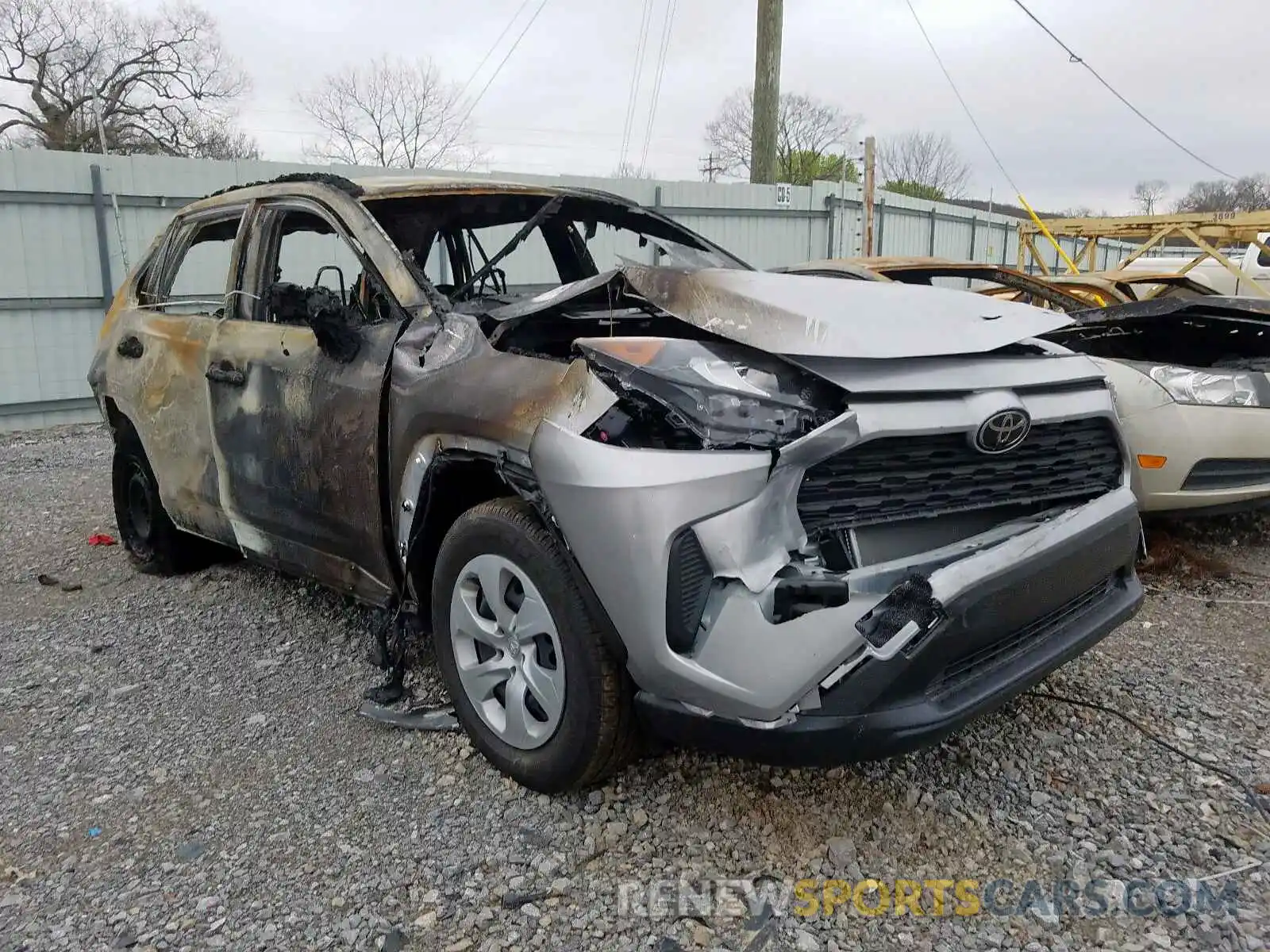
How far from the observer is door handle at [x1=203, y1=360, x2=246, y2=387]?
3.37 m

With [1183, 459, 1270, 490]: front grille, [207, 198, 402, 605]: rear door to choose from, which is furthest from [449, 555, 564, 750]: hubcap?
[1183, 459, 1270, 490]: front grille

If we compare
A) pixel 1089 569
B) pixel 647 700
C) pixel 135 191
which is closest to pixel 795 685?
pixel 647 700

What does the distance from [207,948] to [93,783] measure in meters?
0.93

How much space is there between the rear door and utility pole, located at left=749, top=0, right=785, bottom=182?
8.50 meters

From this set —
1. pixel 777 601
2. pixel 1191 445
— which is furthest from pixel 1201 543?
pixel 777 601

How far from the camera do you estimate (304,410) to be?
10.0 feet

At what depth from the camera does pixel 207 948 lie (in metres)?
2.00

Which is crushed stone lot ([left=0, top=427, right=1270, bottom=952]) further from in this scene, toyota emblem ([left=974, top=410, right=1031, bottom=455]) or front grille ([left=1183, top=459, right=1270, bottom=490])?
toyota emblem ([left=974, top=410, right=1031, bottom=455])

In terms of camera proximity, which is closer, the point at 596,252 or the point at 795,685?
the point at 795,685

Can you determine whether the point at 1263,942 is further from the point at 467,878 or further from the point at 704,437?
the point at 467,878

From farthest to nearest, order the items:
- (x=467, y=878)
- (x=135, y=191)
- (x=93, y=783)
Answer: (x=135, y=191), (x=93, y=783), (x=467, y=878)

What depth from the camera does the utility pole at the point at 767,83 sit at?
10.7 metres

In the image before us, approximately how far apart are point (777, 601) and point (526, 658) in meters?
0.75

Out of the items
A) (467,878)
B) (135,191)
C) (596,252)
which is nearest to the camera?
(467,878)
